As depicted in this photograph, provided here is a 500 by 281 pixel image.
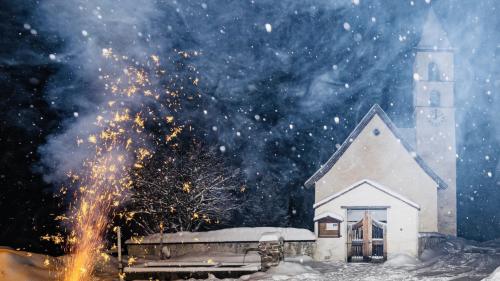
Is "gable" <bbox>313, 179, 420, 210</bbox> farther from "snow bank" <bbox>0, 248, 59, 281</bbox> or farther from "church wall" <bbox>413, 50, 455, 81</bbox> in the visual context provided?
→ "church wall" <bbox>413, 50, 455, 81</bbox>

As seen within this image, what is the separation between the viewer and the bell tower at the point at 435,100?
33.3 metres

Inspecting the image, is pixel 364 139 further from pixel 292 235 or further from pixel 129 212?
pixel 129 212

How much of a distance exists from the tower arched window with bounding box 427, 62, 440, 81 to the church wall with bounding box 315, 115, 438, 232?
10419 mm

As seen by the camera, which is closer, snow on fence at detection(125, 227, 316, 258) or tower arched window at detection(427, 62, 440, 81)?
snow on fence at detection(125, 227, 316, 258)

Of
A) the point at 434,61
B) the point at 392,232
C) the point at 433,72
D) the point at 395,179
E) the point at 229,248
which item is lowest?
the point at 229,248

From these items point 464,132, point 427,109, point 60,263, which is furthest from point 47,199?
point 464,132

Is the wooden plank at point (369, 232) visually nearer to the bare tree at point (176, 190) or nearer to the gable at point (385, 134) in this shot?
the gable at point (385, 134)

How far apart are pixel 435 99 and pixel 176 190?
20.9 m

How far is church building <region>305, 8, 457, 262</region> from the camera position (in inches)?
840

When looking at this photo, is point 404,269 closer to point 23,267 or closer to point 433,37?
point 23,267

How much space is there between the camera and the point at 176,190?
24641 mm

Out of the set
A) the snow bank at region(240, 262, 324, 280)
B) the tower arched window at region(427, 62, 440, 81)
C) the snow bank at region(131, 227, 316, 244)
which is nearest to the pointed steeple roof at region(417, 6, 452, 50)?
the tower arched window at region(427, 62, 440, 81)

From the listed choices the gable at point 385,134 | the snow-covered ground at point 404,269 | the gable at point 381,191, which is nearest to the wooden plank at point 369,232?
the snow-covered ground at point 404,269

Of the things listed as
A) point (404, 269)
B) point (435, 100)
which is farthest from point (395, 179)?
point (435, 100)
